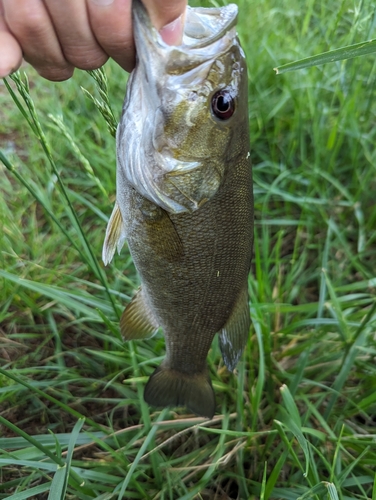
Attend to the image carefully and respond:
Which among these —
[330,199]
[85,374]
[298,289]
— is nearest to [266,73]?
[330,199]

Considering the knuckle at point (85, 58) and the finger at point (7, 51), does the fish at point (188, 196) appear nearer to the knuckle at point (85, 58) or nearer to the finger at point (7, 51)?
the knuckle at point (85, 58)

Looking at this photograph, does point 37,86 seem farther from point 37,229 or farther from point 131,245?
point 131,245

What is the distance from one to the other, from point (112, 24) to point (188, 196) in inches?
16.7

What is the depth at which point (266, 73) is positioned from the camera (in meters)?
2.67

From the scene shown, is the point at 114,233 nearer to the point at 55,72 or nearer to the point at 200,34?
the point at 55,72

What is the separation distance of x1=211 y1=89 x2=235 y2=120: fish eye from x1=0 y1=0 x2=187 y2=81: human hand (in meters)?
Answer: 0.17

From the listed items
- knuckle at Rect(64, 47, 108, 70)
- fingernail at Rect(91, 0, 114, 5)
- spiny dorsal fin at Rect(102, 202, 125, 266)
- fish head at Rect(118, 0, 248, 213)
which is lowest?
spiny dorsal fin at Rect(102, 202, 125, 266)

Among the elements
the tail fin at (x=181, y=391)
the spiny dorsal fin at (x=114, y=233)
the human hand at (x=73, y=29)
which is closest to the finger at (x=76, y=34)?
the human hand at (x=73, y=29)

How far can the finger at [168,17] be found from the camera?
84 cm

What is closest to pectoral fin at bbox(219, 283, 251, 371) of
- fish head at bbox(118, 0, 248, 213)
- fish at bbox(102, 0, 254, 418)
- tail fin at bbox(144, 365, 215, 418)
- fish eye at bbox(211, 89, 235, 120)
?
fish at bbox(102, 0, 254, 418)

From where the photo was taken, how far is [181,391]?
1.43 meters

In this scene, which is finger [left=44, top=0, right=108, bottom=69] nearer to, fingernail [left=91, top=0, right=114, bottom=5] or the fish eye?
fingernail [left=91, top=0, right=114, bottom=5]

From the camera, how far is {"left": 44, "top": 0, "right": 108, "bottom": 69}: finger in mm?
837

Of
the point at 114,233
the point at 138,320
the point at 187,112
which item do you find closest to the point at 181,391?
the point at 138,320
